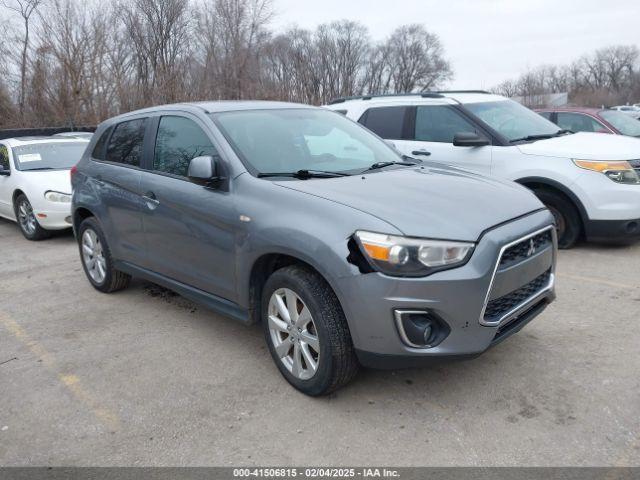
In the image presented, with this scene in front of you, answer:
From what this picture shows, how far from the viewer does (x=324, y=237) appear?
3.00m

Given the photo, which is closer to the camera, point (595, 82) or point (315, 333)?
point (315, 333)

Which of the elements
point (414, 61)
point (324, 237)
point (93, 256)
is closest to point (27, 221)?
point (93, 256)

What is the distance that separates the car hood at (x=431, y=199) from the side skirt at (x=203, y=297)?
92 cm

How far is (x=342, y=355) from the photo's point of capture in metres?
3.03

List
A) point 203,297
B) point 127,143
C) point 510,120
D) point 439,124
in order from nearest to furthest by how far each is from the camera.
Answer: point 203,297
point 127,143
point 510,120
point 439,124

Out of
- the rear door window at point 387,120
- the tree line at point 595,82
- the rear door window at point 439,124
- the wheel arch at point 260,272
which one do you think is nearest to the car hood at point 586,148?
the rear door window at point 439,124

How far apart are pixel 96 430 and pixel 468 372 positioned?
225cm

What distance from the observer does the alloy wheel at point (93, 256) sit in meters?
5.31

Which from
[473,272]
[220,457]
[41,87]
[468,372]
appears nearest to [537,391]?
[468,372]

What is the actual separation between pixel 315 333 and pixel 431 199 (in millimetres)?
1017

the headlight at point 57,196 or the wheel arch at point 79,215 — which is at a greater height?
the wheel arch at point 79,215

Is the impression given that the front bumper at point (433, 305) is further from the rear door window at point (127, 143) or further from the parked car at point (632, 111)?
the parked car at point (632, 111)

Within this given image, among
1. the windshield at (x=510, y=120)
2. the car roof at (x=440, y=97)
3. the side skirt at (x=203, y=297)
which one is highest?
the car roof at (x=440, y=97)

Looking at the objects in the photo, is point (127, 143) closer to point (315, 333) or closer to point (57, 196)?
point (315, 333)
